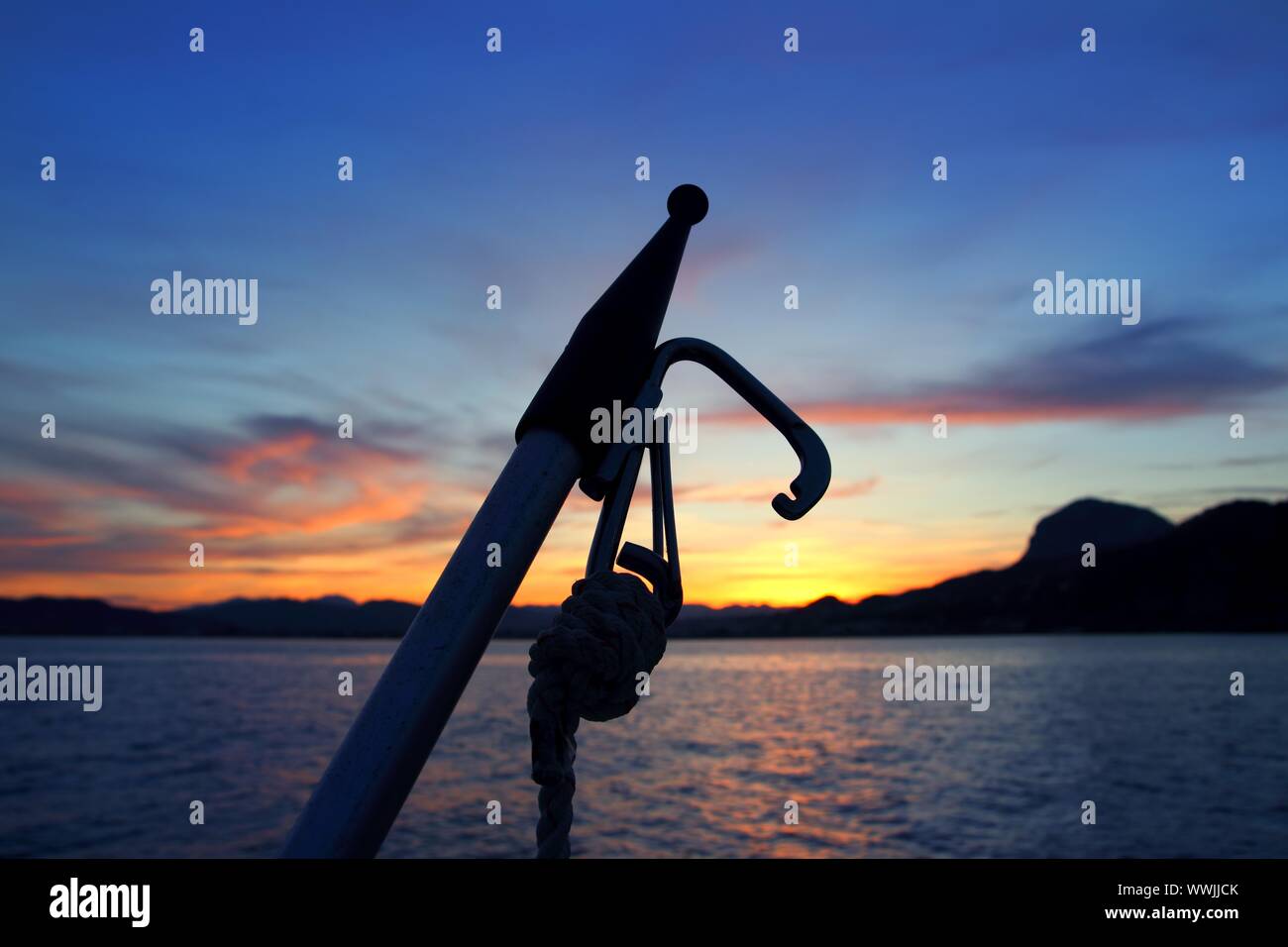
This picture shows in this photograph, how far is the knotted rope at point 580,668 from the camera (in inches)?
58.6

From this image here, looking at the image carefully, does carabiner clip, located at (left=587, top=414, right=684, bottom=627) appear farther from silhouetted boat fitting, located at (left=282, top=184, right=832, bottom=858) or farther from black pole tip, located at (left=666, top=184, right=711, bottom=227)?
black pole tip, located at (left=666, top=184, right=711, bottom=227)

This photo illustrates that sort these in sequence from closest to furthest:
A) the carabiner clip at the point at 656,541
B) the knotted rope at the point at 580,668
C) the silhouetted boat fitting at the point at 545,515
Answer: the silhouetted boat fitting at the point at 545,515
the knotted rope at the point at 580,668
the carabiner clip at the point at 656,541

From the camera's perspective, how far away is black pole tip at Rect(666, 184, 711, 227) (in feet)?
5.63

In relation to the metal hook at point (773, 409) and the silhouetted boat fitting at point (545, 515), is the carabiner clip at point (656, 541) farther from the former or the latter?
the metal hook at point (773, 409)

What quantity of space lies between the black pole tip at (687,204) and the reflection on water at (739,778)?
24442mm

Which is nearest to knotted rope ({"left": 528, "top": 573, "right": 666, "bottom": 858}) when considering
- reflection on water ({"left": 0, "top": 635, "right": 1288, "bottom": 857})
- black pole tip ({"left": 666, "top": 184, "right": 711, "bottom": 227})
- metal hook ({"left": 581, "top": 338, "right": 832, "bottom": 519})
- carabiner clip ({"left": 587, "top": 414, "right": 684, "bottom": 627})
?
carabiner clip ({"left": 587, "top": 414, "right": 684, "bottom": 627})

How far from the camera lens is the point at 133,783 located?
38094 millimetres

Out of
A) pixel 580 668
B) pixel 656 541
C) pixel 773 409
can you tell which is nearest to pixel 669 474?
pixel 656 541

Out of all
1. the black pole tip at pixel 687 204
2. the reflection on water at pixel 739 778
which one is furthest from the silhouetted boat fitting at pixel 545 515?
the reflection on water at pixel 739 778

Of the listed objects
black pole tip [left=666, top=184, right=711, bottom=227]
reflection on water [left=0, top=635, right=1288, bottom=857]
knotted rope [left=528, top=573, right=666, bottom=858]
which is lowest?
reflection on water [left=0, top=635, right=1288, bottom=857]

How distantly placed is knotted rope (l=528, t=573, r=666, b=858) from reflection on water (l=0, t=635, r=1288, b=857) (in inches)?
951
